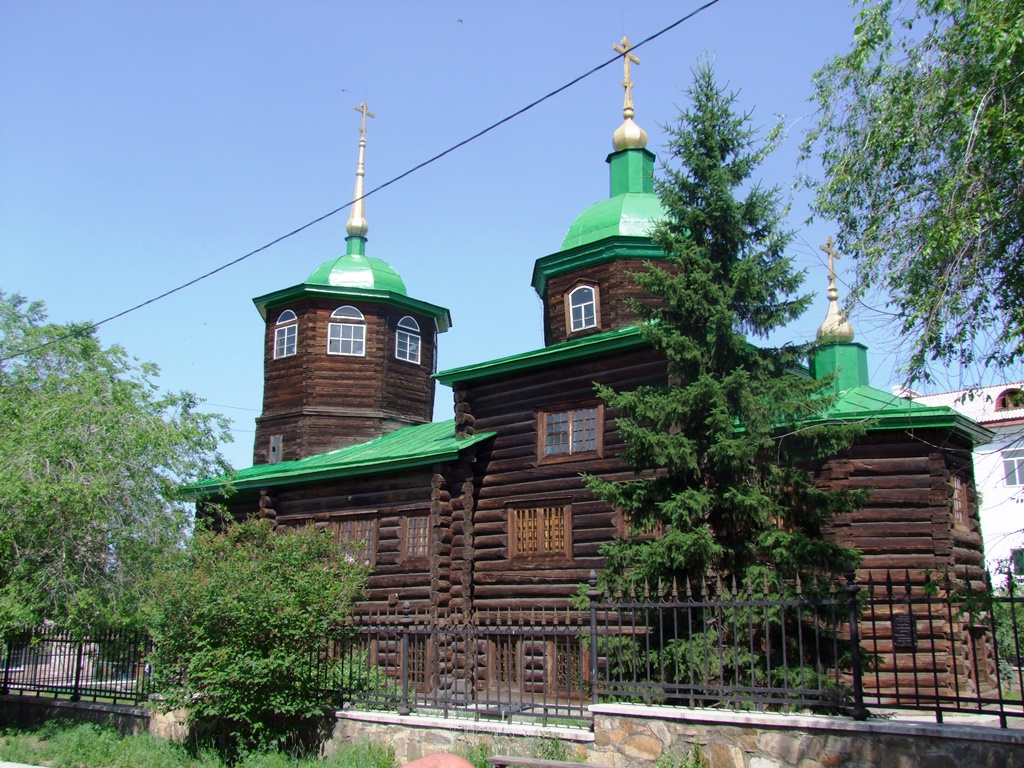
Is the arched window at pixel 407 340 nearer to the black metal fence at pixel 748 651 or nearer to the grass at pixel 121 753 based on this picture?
the black metal fence at pixel 748 651

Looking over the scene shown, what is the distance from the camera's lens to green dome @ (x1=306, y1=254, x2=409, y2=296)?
27031mm

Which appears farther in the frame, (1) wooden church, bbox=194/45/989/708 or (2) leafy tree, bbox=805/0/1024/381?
(1) wooden church, bbox=194/45/989/708

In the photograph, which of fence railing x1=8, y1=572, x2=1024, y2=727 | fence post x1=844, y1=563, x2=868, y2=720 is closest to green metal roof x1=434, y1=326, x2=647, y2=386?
fence railing x1=8, y1=572, x2=1024, y2=727

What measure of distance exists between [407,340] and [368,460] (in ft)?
22.5

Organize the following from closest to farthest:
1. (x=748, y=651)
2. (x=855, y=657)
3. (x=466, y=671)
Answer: (x=855, y=657)
(x=748, y=651)
(x=466, y=671)

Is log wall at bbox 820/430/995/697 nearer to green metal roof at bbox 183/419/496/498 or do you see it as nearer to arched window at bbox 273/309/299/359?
green metal roof at bbox 183/419/496/498

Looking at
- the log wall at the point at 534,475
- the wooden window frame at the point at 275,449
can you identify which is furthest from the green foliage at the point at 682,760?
the wooden window frame at the point at 275,449

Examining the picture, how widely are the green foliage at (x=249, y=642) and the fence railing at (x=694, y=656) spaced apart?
1.33ft

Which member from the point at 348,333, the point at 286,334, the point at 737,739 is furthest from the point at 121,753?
the point at 286,334

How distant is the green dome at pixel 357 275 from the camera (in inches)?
1064

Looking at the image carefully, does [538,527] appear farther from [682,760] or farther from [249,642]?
[682,760]

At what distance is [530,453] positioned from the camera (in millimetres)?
19234

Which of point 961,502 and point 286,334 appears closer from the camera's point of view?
point 961,502

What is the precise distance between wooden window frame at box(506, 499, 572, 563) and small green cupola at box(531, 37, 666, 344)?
447 cm
